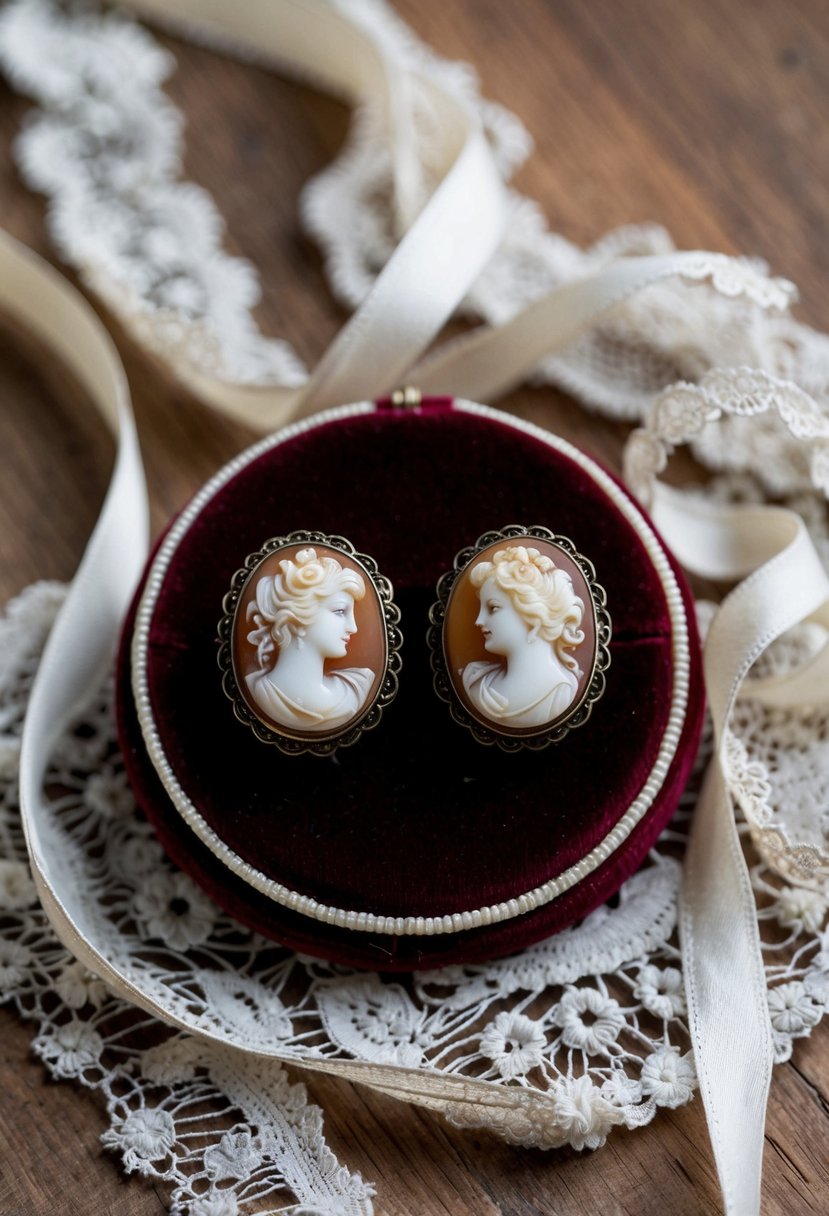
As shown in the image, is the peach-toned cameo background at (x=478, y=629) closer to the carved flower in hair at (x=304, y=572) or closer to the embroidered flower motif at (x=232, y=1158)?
the carved flower in hair at (x=304, y=572)

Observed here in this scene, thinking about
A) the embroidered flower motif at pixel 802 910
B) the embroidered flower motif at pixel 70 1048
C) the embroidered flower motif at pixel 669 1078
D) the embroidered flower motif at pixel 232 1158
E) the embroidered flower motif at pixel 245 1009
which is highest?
the embroidered flower motif at pixel 802 910

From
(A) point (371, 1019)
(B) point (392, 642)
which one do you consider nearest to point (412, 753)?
(B) point (392, 642)

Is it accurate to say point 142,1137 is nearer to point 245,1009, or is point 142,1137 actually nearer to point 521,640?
point 245,1009

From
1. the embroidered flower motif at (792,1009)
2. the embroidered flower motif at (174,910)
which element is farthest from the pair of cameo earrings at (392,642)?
the embroidered flower motif at (792,1009)

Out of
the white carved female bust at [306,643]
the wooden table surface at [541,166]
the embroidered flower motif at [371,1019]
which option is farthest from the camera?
the wooden table surface at [541,166]

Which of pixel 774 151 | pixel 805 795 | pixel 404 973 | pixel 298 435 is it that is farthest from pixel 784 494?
pixel 404 973
